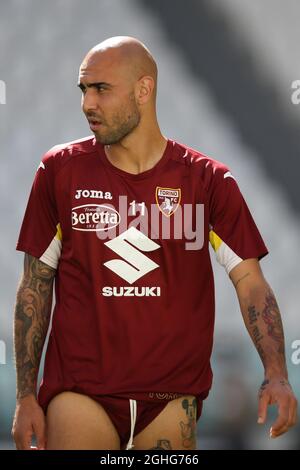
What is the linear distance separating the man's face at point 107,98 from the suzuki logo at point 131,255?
0.28 metres

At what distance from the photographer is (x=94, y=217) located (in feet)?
12.3

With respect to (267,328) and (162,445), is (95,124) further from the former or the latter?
(162,445)

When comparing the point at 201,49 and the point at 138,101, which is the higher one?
the point at 201,49

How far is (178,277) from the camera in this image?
3.75 meters

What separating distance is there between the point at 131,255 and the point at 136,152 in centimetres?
32

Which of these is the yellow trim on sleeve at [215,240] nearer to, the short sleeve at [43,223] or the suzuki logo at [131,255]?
the suzuki logo at [131,255]

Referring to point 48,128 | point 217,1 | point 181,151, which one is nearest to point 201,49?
point 217,1

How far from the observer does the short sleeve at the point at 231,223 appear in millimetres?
3807

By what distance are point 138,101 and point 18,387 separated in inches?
35.2

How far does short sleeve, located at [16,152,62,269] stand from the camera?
379 centimetres
